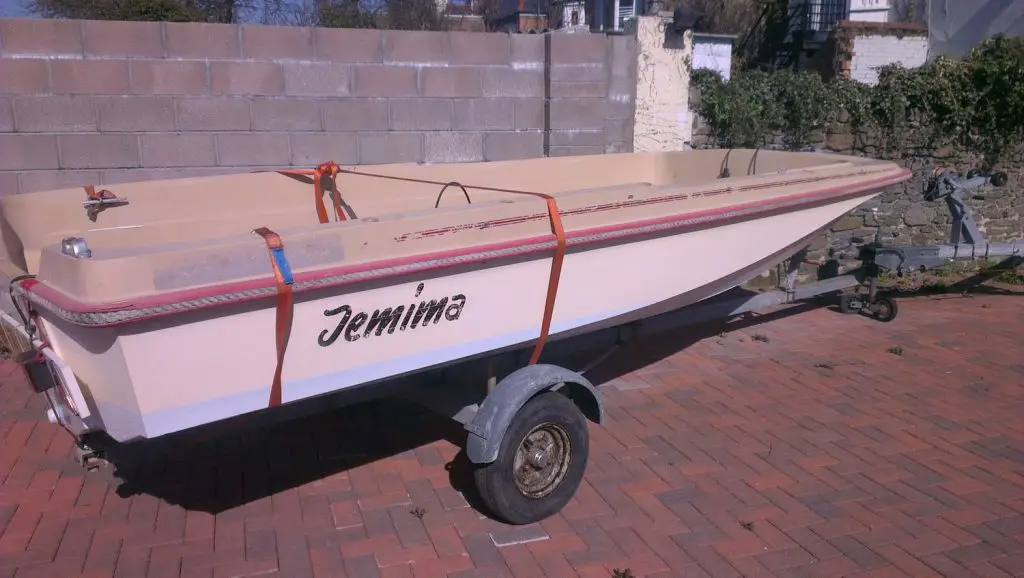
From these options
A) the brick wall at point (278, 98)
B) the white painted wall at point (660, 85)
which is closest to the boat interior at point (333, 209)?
the brick wall at point (278, 98)

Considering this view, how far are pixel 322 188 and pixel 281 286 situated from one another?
1.65 m

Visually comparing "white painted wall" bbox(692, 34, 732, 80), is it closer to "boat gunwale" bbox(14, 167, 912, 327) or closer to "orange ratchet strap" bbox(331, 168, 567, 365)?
"boat gunwale" bbox(14, 167, 912, 327)

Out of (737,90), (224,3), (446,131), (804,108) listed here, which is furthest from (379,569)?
(224,3)

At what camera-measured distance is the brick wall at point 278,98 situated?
4.87 m

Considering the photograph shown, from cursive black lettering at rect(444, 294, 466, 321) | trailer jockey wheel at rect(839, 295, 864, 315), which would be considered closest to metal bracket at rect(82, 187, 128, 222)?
cursive black lettering at rect(444, 294, 466, 321)

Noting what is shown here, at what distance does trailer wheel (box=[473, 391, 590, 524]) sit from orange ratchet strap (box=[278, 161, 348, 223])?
1.55m

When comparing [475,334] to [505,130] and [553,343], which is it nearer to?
[553,343]

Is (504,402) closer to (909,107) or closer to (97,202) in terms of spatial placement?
(97,202)

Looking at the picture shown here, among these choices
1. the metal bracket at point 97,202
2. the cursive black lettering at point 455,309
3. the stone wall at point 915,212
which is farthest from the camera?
the stone wall at point 915,212

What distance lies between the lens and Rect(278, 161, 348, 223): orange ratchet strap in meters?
4.03

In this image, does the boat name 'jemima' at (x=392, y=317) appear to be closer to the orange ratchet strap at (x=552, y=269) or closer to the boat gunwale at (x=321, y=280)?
the boat gunwale at (x=321, y=280)

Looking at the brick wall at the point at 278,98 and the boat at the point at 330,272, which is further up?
the brick wall at the point at 278,98

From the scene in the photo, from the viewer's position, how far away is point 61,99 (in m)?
4.88

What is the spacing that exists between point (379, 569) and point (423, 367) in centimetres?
80
